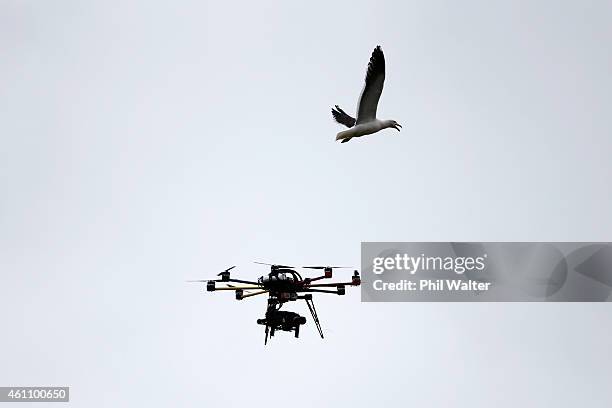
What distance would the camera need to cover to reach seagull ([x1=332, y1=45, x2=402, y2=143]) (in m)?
83.4

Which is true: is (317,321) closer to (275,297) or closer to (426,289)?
(275,297)

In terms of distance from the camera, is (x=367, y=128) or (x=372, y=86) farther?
(x=367, y=128)

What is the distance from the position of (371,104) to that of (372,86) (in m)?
1.30

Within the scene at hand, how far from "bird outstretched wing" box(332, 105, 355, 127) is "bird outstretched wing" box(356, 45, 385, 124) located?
8897 mm

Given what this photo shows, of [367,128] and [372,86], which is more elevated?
[372,86]

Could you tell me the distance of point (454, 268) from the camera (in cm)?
10494

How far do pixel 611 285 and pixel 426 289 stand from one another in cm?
1912

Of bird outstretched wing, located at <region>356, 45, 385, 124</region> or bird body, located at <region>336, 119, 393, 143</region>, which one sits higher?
bird outstretched wing, located at <region>356, 45, 385, 124</region>

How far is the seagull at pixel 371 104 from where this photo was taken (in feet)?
274

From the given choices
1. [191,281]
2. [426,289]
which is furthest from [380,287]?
[191,281]

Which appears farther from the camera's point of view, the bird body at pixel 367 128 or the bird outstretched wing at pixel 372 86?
the bird body at pixel 367 128

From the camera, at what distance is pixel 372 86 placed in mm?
83750

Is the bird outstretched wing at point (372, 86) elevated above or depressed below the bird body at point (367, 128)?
above

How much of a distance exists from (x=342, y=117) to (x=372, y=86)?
10.9 m
